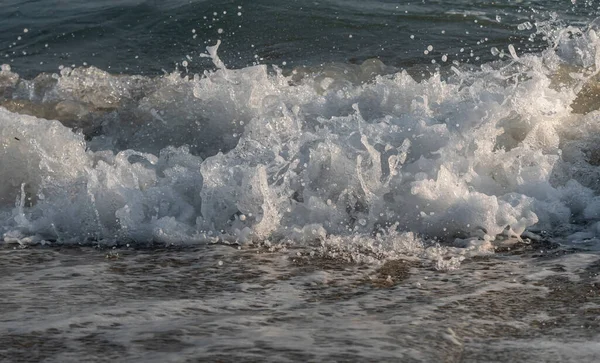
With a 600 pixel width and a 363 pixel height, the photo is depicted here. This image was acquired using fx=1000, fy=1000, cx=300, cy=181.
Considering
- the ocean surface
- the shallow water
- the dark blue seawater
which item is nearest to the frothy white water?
the ocean surface

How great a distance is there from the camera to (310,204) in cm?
519

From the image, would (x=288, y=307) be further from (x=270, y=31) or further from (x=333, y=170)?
(x=270, y=31)

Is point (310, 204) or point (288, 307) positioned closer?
point (288, 307)

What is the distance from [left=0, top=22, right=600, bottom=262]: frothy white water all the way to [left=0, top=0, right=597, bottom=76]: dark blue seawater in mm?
1692

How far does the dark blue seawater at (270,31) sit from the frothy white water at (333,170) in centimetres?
169

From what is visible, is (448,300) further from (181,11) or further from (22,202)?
(181,11)

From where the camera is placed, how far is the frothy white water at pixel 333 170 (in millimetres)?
5070

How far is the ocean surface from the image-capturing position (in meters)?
3.52

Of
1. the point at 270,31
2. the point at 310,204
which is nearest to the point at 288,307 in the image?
the point at 310,204

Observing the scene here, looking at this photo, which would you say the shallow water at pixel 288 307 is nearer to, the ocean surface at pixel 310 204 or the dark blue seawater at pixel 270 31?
the ocean surface at pixel 310 204

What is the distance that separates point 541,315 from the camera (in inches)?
148

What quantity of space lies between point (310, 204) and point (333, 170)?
270 mm

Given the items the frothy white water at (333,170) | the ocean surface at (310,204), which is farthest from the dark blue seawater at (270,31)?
the frothy white water at (333,170)

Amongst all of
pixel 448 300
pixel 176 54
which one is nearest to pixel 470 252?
pixel 448 300
